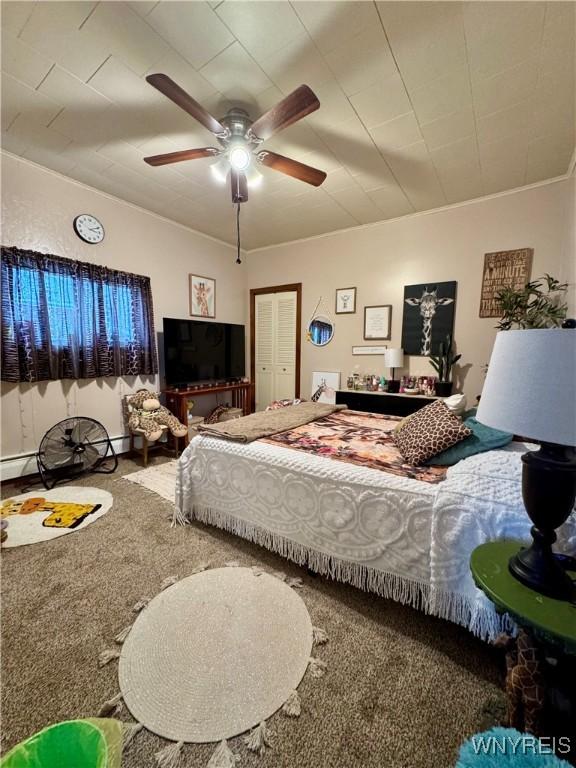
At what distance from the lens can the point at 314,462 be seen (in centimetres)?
162

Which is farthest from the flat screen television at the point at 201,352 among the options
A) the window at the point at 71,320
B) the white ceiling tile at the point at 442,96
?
the white ceiling tile at the point at 442,96

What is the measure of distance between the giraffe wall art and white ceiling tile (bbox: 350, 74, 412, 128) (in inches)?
72.7

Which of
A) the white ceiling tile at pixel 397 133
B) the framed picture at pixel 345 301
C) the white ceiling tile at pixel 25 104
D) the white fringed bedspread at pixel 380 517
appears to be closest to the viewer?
the white fringed bedspread at pixel 380 517

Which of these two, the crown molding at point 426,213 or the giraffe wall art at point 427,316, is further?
the giraffe wall art at point 427,316

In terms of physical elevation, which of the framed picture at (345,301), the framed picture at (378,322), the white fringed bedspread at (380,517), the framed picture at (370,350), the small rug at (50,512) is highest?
the framed picture at (345,301)

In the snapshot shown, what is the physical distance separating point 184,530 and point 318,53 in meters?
2.91

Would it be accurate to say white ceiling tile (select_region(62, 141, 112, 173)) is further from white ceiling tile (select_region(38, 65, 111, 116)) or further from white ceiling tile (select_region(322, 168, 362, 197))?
white ceiling tile (select_region(322, 168, 362, 197))

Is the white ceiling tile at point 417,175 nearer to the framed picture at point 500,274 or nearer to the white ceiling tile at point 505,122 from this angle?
the white ceiling tile at point 505,122

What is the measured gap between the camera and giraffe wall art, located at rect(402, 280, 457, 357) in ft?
11.1

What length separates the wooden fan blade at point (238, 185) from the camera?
216 centimetres

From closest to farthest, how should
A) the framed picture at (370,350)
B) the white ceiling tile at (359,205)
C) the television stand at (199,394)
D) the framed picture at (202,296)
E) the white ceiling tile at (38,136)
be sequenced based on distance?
1. the white ceiling tile at (38,136)
2. the white ceiling tile at (359,205)
3. the television stand at (199,394)
4. the framed picture at (370,350)
5. the framed picture at (202,296)

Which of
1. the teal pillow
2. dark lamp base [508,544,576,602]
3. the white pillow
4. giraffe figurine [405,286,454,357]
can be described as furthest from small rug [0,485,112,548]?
giraffe figurine [405,286,454,357]

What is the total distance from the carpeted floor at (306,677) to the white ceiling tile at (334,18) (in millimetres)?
2775

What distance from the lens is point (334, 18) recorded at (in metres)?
1.43
